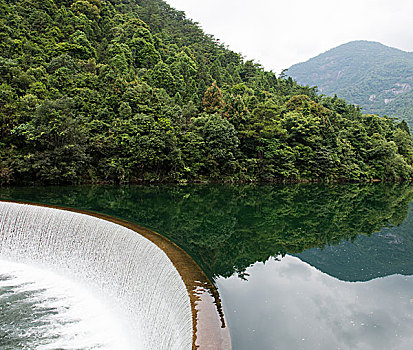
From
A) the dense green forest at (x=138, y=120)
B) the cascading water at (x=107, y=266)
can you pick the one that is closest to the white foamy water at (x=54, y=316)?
the cascading water at (x=107, y=266)

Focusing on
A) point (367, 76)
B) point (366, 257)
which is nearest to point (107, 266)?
point (366, 257)

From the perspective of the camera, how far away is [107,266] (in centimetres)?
574

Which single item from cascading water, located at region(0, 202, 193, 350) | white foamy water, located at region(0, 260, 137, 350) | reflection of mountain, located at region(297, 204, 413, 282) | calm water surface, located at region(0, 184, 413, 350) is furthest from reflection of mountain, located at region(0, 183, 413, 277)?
white foamy water, located at region(0, 260, 137, 350)

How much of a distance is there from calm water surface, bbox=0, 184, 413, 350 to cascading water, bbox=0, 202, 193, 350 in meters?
0.80

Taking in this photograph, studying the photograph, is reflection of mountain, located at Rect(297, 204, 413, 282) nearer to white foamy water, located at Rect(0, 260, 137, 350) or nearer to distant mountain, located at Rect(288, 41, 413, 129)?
Result: white foamy water, located at Rect(0, 260, 137, 350)

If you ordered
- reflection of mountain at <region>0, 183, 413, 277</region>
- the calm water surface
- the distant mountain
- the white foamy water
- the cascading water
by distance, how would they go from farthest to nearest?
the distant mountain, reflection of mountain at <region>0, 183, 413, 277</region>, the white foamy water, the cascading water, the calm water surface

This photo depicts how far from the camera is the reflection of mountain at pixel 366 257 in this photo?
575cm

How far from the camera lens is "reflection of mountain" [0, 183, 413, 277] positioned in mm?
6707

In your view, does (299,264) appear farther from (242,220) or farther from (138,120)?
(138,120)

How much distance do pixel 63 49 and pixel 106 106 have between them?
8879 mm

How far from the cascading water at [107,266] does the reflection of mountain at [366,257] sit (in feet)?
11.5

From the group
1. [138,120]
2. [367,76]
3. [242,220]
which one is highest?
[367,76]

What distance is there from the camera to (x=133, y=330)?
4438mm

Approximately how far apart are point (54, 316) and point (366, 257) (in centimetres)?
655
